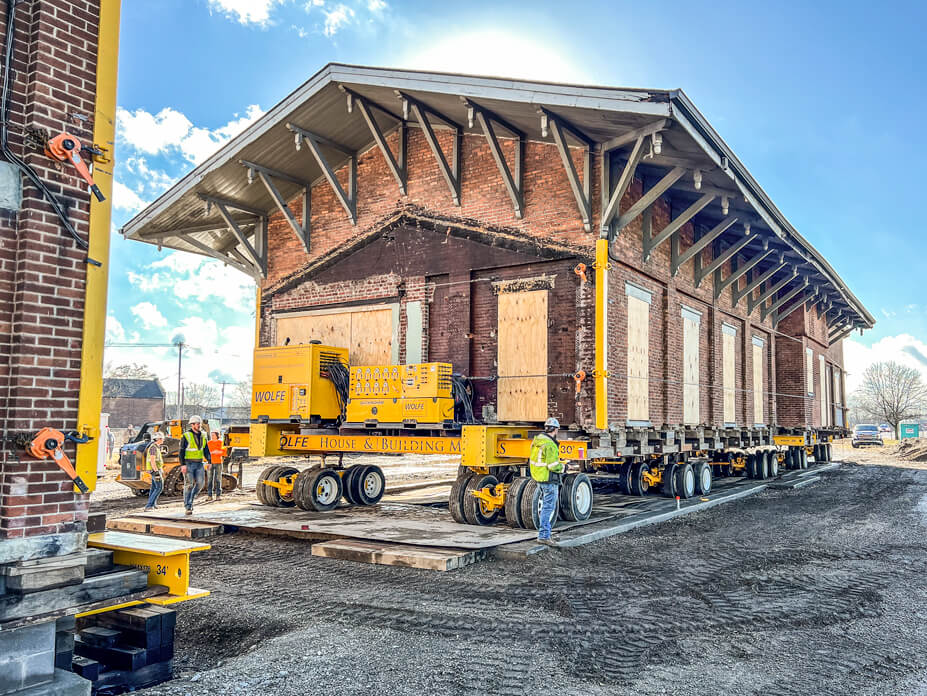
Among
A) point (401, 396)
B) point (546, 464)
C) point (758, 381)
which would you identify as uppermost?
point (758, 381)

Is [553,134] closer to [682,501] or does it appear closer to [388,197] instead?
[388,197]

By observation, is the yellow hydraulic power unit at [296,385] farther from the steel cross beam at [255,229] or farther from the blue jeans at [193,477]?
the steel cross beam at [255,229]

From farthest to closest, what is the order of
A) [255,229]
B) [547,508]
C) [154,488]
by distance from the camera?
[255,229] → [154,488] → [547,508]

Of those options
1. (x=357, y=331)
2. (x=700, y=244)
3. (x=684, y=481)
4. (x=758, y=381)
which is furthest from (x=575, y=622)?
(x=758, y=381)

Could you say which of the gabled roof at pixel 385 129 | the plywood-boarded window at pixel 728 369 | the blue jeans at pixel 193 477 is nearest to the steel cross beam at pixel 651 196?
the gabled roof at pixel 385 129

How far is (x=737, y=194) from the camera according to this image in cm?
1469

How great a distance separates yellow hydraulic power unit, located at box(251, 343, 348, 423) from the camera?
1416cm

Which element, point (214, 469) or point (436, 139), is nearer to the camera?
point (436, 139)

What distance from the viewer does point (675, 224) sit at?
14398mm

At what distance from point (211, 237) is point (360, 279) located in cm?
531

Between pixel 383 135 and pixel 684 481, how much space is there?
10.2 meters

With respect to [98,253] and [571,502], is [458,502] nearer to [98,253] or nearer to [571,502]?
[571,502]

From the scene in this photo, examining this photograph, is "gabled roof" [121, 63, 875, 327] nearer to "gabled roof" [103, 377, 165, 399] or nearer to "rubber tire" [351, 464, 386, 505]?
"rubber tire" [351, 464, 386, 505]

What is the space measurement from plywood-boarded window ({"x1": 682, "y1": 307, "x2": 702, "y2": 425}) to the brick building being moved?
0.08 metres
